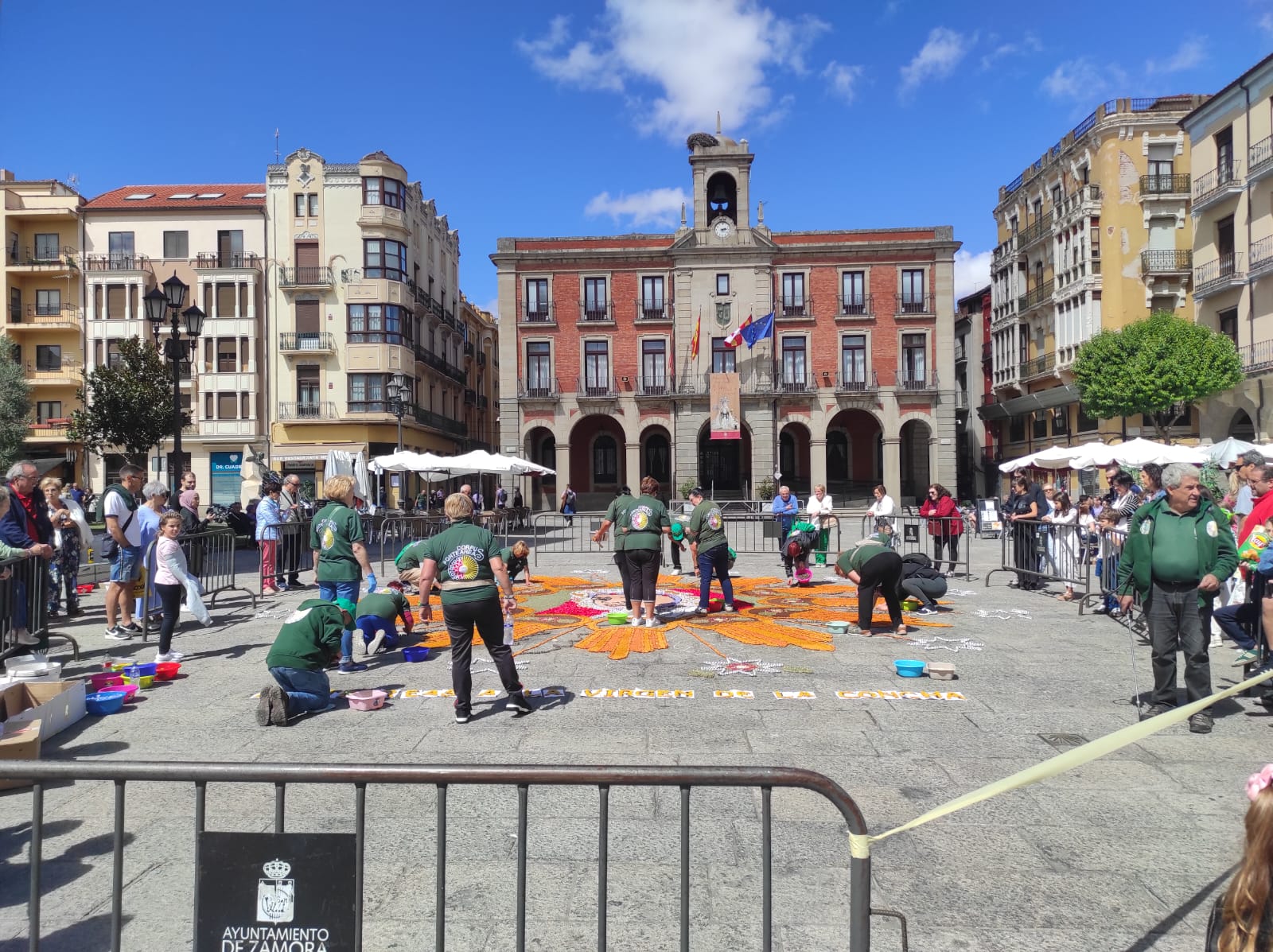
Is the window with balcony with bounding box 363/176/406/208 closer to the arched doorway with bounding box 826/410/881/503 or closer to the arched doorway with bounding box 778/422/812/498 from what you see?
the arched doorway with bounding box 778/422/812/498

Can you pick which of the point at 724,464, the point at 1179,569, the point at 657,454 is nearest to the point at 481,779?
the point at 1179,569

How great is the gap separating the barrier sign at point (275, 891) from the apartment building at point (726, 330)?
1565 inches

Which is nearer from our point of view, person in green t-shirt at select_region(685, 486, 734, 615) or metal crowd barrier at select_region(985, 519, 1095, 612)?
person in green t-shirt at select_region(685, 486, 734, 615)

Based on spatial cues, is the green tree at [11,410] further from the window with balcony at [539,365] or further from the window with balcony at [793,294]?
the window with balcony at [793,294]

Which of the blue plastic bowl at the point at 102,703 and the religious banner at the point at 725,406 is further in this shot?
the religious banner at the point at 725,406

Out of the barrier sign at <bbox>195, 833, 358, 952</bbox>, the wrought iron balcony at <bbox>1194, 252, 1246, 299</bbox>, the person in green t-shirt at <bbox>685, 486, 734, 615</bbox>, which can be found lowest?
the barrier sign at <bbox>195, 833, 358, 952</bbox>

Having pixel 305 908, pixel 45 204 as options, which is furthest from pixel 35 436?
pixel 305 908

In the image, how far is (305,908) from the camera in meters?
2.42

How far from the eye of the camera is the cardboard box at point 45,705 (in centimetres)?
557

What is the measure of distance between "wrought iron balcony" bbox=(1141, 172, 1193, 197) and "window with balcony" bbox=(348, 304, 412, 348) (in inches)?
1408

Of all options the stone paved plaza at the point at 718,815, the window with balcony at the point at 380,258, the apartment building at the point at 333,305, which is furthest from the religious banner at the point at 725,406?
the stone paved plaza at the point at 718,815

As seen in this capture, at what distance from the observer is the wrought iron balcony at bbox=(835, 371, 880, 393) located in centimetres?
4288

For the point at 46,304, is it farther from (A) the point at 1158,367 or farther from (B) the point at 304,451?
(A) the point at 1158,367

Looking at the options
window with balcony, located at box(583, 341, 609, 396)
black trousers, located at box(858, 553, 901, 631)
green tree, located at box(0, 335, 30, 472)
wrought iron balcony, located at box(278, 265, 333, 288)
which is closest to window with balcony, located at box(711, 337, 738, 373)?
window with balcony, located at box(583, 341, 609, 396)
